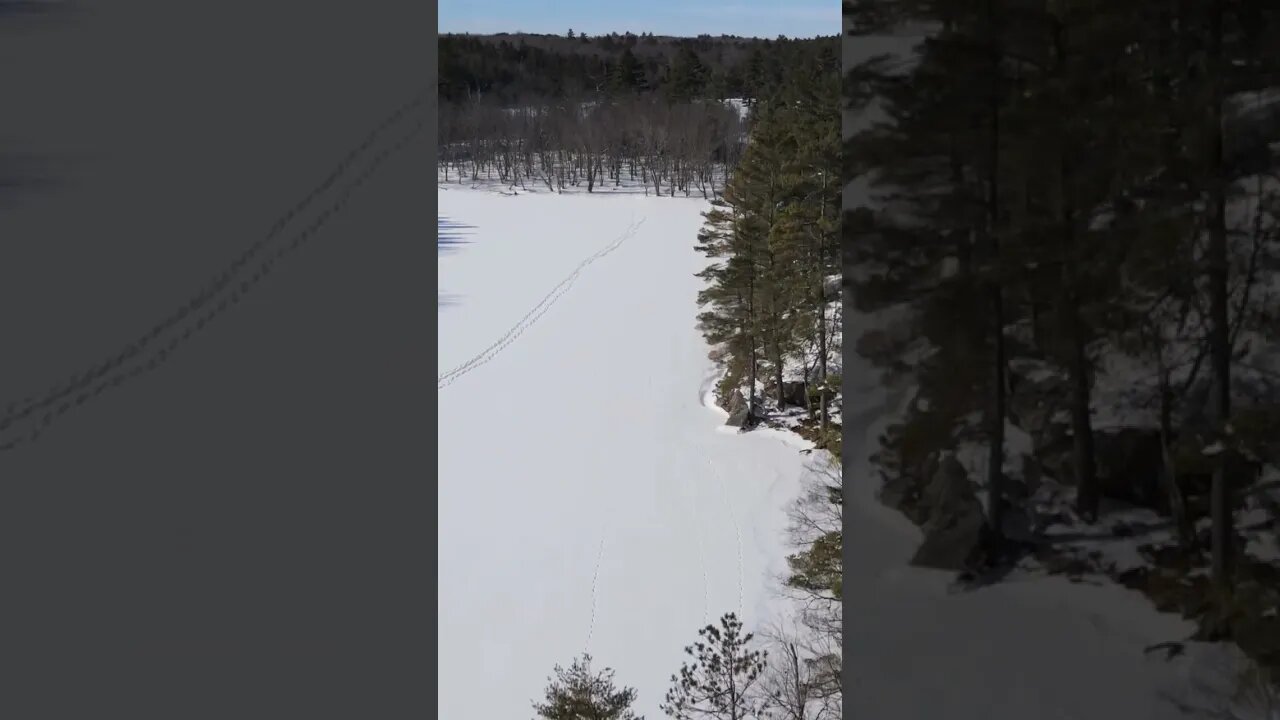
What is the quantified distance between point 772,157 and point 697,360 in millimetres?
7305

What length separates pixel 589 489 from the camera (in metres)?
15.4

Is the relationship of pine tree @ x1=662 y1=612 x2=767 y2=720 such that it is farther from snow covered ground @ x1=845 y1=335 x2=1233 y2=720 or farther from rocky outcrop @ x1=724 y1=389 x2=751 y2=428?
snow covered ground @ x1=845 y1=335 x2=1233 y2=720

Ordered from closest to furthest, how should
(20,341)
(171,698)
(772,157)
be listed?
(20,341)
(171,698)
(772,157)

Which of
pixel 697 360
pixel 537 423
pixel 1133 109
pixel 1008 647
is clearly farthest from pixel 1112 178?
pixel 697 360

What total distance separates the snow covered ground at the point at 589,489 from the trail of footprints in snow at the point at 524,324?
0.19 ft

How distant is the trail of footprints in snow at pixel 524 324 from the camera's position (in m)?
21.2

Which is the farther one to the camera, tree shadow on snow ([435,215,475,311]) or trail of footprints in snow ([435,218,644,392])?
tree shadow on snow ([435,215,475,311])

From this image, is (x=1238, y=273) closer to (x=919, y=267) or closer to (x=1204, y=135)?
(x=1204, y=135)

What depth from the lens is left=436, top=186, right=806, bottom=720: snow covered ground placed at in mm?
11906

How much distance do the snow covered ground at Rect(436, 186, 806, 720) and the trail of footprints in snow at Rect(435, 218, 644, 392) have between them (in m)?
0.06

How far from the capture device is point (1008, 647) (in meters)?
1.42

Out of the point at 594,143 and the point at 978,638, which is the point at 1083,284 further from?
the point at 594,143

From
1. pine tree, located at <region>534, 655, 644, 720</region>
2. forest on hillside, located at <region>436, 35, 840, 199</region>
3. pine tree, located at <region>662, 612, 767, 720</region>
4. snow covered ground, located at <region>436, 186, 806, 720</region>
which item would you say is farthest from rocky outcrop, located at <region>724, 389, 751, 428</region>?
forest on hillside, located at <region>436, 35, 840, 199</region>

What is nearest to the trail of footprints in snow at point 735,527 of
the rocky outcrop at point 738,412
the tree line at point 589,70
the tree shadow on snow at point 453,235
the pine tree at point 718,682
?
the rocky outcrop at point 738,412
